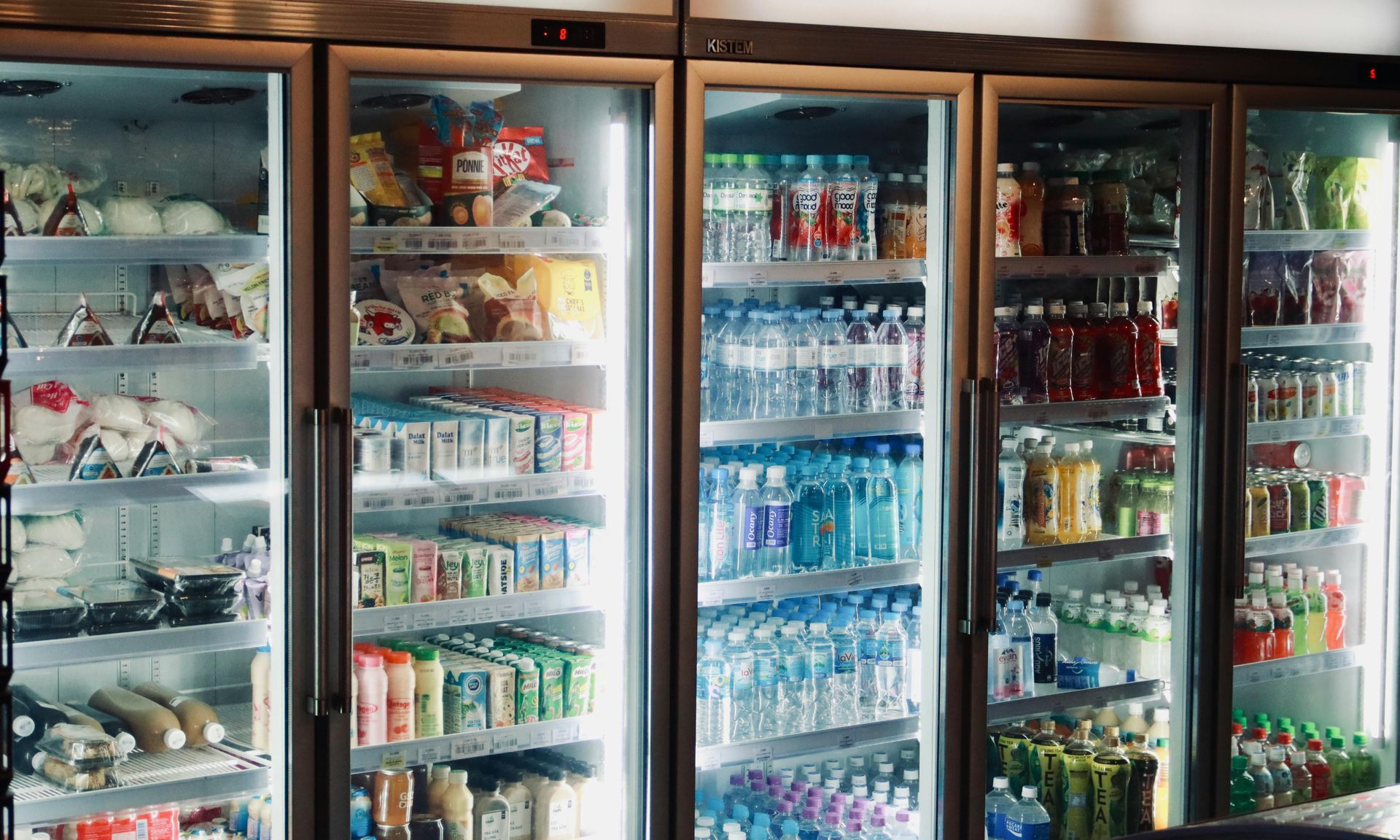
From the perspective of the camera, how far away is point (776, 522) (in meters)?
3.14

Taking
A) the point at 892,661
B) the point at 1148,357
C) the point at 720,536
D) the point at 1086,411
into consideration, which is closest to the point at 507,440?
the point at 720,536

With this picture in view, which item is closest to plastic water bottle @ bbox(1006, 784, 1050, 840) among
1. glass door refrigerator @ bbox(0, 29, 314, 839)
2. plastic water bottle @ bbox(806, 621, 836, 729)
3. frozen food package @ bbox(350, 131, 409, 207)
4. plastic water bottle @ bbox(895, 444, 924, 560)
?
plastic water bottle @ bbox(806, 621, 836, 729)

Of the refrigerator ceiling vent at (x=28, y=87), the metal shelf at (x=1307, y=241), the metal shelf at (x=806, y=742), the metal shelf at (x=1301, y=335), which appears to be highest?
the refrigerator ceiling vent at (x=28, y=87)

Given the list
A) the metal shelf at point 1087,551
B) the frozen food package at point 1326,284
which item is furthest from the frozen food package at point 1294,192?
the metal shelf at point 1087,551

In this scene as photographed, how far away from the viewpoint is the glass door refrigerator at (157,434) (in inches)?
92.6

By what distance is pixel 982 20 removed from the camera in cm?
292

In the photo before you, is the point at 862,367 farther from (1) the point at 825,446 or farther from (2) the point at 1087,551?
(2) the point at 1087,551

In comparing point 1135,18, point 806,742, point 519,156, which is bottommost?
point 806,742

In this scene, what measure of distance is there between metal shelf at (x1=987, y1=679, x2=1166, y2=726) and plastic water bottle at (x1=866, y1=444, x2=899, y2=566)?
0.42 meters

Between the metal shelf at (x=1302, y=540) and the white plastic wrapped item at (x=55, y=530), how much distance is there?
2.64 m

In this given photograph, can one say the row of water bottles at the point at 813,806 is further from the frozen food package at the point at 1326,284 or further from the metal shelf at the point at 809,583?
the frozen food package at the point at 1326,284

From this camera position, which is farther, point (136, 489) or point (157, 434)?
point (157, 434)

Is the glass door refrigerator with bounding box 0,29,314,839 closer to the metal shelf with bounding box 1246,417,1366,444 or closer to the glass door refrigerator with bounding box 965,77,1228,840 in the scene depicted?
the glass door refrigerator with bounding box 965,77,1228,840

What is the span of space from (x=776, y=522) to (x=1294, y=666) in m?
1.47
